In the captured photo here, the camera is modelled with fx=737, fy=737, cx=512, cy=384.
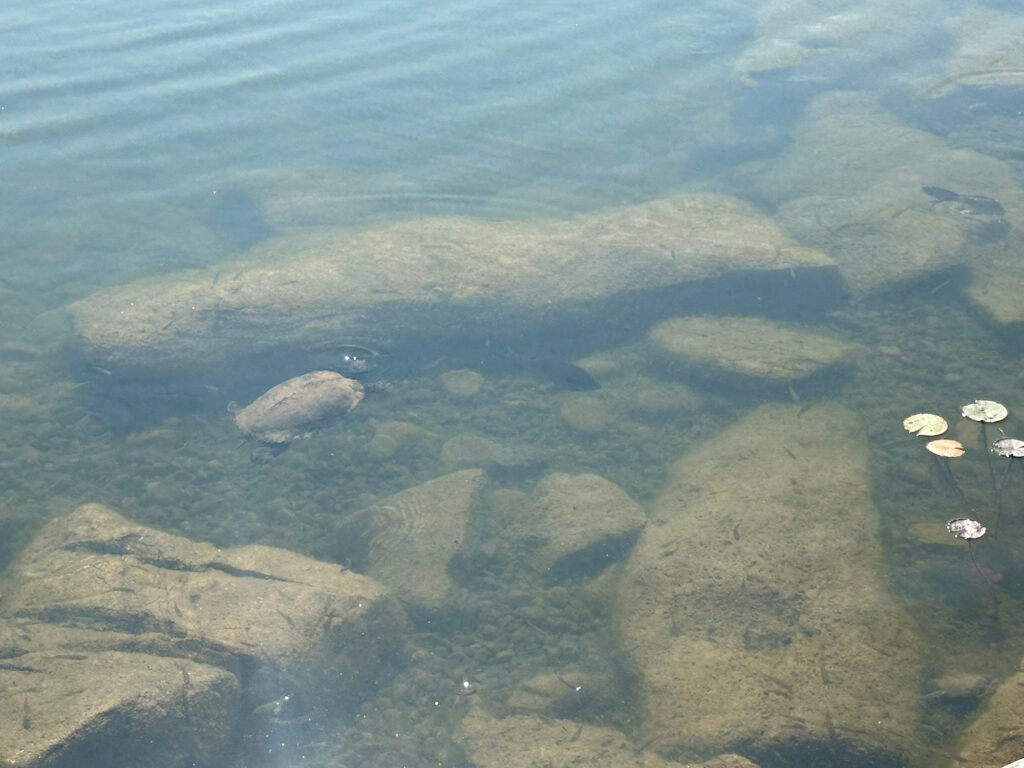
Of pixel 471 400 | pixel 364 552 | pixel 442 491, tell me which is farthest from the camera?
pixel 471 400

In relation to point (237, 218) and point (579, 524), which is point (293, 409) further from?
point (237, 218)

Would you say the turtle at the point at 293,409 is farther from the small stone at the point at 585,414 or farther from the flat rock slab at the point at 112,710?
the flat rock slab at the point at 112,710

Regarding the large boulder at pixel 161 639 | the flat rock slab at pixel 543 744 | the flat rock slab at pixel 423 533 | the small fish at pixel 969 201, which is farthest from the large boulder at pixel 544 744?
the small fish at pixel 969 201

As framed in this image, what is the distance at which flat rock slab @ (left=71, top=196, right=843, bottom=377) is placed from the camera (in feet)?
18.7

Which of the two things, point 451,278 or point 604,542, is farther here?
point 451,278

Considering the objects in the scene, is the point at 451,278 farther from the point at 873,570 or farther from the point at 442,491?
the point at 873,570

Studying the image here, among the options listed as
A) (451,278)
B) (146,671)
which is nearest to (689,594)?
(146,671)

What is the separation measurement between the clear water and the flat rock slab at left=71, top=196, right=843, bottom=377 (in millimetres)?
347

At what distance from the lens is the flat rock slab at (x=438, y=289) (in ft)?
18.7

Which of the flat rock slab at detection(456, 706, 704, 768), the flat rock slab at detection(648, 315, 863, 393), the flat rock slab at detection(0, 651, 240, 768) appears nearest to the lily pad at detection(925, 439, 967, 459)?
the flat rock slab at detection(648, 315, 863, 393)

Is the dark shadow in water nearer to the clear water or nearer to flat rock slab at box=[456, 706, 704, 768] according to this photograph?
the clear water

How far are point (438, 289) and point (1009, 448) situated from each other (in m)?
4.09

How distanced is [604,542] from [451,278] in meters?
2.65

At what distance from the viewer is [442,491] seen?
4.86 m
